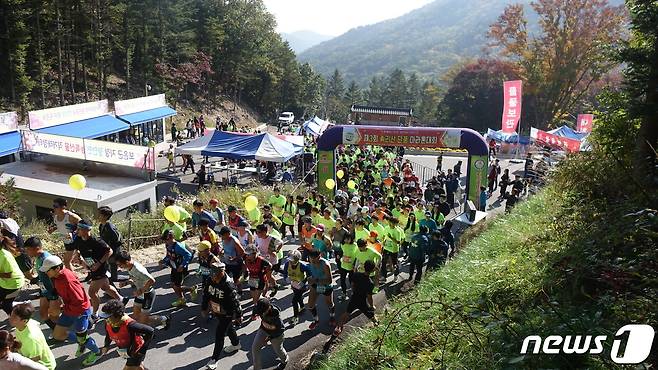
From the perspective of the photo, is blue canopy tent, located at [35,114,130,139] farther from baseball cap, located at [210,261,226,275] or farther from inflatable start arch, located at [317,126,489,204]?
baseball cap, located at [210,261,226,275]

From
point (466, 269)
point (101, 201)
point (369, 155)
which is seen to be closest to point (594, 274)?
point (466, 269)

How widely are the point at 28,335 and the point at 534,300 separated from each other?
17.9 feet

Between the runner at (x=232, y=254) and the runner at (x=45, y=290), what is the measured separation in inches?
97.0

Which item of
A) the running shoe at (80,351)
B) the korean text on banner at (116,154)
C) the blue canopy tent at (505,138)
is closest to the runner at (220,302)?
the running shoe at (80,351)

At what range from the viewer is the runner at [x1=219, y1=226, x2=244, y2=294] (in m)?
7.79

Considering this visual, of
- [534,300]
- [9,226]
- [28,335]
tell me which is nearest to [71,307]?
[28,335]

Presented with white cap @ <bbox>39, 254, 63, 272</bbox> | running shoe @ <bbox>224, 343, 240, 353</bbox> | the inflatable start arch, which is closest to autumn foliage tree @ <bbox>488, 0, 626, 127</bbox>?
the inflatable start arch

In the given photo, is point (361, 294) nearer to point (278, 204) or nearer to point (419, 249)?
point (419, 249)

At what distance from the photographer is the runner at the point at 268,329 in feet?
19.1

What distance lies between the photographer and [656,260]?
431 cm

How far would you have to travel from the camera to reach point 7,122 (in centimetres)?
1742

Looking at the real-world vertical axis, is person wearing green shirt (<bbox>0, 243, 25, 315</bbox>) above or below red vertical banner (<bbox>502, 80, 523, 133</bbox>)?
below

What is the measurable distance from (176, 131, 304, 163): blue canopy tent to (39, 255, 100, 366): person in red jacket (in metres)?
12.4

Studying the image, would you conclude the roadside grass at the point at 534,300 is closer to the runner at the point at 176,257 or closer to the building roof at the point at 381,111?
the runner at the point at 176,257
